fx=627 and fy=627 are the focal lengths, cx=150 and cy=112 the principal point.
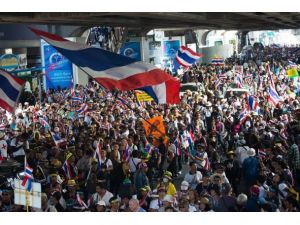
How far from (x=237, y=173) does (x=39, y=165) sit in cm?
414

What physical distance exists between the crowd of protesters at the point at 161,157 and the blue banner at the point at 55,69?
34.2ft

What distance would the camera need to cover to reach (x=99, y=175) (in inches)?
499

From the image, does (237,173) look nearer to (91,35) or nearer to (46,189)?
(46,189)

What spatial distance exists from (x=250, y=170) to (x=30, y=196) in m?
4.55

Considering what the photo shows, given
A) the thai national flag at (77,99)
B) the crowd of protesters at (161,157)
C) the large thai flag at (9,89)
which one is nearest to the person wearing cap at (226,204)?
the crowd of protesters at (161,157)

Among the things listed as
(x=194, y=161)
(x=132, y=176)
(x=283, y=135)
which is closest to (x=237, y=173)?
(x=194, y=161)

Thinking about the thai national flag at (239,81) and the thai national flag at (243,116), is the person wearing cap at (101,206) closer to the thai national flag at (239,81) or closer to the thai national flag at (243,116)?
the thai national flag at (243,116)

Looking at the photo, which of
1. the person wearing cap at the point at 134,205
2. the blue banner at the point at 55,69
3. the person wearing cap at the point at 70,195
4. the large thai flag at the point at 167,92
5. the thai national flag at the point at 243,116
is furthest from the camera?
the blue banner at the point at 55,69

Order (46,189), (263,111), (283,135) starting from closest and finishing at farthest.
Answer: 1. (46,189)
2. (283,135)
3. (263,111)

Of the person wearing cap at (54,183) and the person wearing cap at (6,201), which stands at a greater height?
the person wearing cap at (54,183)

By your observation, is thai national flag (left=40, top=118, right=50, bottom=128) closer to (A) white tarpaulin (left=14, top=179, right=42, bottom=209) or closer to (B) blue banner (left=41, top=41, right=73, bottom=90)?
(A) white tarpaulin (left=14, top=179, right=42, bottom=209)

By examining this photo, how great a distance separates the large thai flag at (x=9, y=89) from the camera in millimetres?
12930

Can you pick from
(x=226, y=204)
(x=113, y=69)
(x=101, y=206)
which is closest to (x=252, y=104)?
(x=113, y=69)

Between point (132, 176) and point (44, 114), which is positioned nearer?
point (132, 176)
